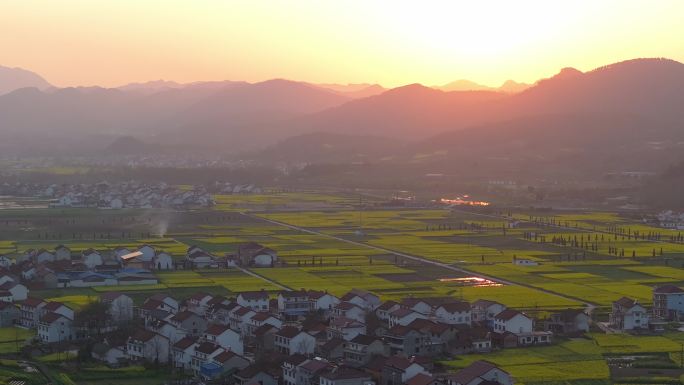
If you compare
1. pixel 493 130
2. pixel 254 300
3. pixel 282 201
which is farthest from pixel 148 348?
pixel 493 130

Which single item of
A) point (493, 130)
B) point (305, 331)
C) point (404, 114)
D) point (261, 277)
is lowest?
point (261, 277)

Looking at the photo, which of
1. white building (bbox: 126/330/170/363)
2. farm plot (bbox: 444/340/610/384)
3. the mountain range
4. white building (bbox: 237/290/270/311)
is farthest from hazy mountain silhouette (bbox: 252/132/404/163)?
white building (bbox: 126/330/170/363)

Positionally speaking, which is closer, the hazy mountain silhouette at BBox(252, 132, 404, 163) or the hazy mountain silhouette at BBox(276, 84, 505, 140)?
the hazy mountain silhouette at BBox(252, 132, 404, 163)

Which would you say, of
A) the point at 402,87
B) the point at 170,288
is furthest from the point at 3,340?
the point at 402,87

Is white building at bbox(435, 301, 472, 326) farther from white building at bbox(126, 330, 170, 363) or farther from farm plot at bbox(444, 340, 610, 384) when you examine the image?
white building at bbox(126, 330, 170, 363)

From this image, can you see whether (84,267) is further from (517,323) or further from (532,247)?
(532,247)

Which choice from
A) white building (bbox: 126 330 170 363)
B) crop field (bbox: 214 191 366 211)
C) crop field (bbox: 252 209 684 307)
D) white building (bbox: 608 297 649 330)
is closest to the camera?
white building (bbox: 126 330 170 363)

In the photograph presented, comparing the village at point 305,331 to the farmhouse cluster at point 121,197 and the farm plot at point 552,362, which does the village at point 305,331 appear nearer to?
the farm plot at point 552,362

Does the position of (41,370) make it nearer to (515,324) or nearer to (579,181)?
(515,324)
